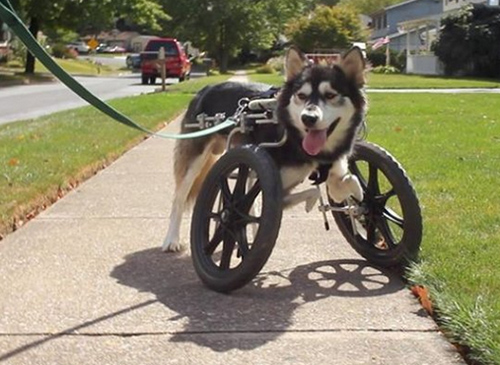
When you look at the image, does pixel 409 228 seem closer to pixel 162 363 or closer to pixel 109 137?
pixel 162 363

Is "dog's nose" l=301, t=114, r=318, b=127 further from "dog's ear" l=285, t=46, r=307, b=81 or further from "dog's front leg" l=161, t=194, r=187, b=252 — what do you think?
"dog's front leg" l=161, t=194, r=187, b=252

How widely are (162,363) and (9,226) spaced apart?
10.3 ft

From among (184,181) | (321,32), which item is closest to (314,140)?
(184,181)

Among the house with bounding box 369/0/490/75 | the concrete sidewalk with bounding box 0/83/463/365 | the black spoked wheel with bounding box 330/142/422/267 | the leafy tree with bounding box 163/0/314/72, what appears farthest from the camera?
the leafy tree with bounding box 163/0/314/72

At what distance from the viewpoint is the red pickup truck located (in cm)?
3934

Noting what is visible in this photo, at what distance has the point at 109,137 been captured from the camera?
1230cm

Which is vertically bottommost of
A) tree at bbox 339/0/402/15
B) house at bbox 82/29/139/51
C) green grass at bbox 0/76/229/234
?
green grass at bbox 0/76/229/234

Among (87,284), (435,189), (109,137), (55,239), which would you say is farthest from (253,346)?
(109,137)

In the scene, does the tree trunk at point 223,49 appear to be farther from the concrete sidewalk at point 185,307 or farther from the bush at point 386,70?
the concrete sidewalk at point 185,307

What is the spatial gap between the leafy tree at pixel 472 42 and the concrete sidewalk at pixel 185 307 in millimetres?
39767

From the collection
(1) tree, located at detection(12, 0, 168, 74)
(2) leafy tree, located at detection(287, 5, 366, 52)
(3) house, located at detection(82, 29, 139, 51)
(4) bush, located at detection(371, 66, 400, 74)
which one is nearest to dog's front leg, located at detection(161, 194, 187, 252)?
(1) tree, located at detection(12, 0, 168, 74)

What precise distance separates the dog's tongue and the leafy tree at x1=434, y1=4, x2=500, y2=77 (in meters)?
41.3

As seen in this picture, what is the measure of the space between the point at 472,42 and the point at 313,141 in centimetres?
4200

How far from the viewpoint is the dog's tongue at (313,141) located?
Answer: 4695 mm
